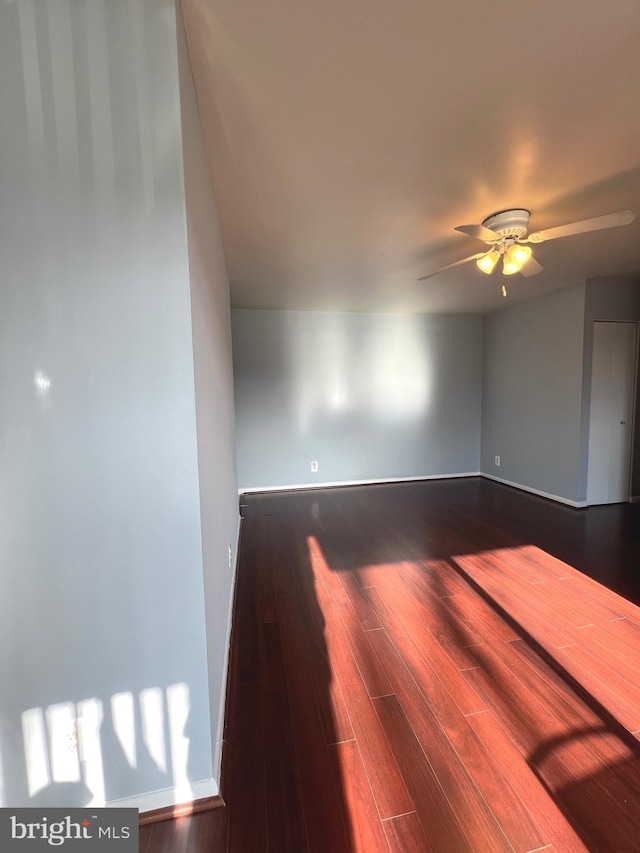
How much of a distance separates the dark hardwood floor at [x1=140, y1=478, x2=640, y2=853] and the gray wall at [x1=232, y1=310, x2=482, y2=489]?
83.1 inches

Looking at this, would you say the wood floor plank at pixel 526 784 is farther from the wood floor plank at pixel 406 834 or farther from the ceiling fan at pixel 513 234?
the ceiling fan at pixel 513 234

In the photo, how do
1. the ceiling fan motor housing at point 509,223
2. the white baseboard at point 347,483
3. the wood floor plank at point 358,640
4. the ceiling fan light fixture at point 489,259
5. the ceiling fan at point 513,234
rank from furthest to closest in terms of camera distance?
the white baseboard at point 347,483, the ceiling fan light fixture at point 489,259, the ceiling fan motor housing at point 509,223, the ceiling fan at point 513,234, the wood floor plank at point 358,640

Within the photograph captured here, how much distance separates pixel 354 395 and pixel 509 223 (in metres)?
3.06

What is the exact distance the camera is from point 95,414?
99 cm

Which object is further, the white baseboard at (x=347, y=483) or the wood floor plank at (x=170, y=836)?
the white baseboard at (x=347, y=483)

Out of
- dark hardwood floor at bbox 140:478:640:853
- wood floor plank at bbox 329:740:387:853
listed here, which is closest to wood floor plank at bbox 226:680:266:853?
dark hardwood floor at bbox 140:478:640:853

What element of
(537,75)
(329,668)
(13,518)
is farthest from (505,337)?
(13,518)

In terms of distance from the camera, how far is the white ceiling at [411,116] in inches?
42.6

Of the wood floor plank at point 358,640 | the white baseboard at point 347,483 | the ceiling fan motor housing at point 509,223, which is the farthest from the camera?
the white baseboard at point 347,483

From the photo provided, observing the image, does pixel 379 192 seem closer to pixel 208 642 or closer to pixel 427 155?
pixel 427 155

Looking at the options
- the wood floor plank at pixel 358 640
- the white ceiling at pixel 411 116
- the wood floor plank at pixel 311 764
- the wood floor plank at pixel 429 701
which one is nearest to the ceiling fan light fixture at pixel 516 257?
the white ceiling at pixel 411 116

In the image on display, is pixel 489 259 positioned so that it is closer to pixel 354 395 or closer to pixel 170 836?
pixel 354 395

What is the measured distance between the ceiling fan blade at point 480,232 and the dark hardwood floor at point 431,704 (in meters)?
2.24

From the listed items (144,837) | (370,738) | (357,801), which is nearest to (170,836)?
(144,837)
